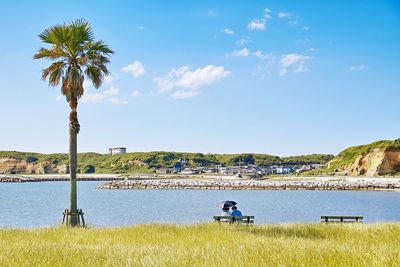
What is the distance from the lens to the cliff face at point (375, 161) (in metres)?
123

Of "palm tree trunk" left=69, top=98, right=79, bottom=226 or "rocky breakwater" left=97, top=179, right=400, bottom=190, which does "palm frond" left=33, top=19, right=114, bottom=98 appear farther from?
"rocky breakwater" left=97, top=179, right=400, bottom=190

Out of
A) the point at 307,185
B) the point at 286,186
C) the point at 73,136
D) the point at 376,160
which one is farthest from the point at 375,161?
the point at 73,136

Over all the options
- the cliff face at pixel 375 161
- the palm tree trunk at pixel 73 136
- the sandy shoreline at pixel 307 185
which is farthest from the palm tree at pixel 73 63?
the cliff face at pixel 375 161

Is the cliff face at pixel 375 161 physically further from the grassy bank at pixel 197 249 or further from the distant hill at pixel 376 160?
the grassy bank at pixel 197 249

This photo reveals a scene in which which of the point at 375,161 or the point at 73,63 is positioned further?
the point at 375,161

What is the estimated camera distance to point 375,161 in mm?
127938

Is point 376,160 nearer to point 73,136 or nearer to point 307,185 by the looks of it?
point 307,185

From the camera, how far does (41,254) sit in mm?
11555

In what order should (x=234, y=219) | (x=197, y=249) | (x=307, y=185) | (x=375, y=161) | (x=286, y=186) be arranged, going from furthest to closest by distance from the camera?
(x=375, y=161) → (x=286, y=186) → (x=307, y=185) → (x=234, y=219) → (x=197, y=249)

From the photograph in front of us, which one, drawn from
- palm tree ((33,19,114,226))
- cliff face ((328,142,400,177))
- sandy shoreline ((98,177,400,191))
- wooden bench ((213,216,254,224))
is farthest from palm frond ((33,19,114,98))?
cliff face ((328,142,400,177))

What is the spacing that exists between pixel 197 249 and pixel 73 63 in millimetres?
14811

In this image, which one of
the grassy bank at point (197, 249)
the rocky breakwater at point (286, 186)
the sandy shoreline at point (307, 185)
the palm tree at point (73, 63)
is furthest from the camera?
the rocky breakwater at point (286, 186)

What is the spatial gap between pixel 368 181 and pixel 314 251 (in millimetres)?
108640

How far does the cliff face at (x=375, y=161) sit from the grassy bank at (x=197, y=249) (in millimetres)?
109772
